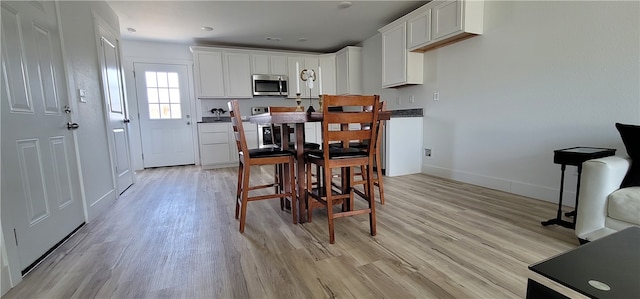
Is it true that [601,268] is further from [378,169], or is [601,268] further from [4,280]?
[4,280]

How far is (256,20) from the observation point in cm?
383

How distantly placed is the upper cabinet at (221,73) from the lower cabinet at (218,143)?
629 millimetres

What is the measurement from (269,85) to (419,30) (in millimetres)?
2915

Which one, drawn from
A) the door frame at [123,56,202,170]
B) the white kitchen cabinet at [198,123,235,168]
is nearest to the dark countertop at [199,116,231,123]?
the door frame at [123,56,202,170]

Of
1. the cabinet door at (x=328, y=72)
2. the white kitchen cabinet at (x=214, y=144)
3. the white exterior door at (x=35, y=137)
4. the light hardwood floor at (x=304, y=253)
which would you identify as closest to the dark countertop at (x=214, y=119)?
the white kitchen cabinet at (x=214, y=144)

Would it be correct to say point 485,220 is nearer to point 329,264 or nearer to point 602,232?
point 602,232

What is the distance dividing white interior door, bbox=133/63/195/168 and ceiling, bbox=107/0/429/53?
598 mm

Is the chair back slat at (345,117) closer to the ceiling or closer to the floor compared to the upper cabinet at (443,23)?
closer to the floor

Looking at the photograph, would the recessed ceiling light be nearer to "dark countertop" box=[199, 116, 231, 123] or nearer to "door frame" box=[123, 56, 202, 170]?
"dark countertop" box=[199, 116, 231, 123]

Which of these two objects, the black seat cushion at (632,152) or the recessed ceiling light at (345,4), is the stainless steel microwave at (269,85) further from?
the black seat cushion at (632,152)

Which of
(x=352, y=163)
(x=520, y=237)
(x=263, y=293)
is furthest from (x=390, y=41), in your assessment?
(x=263, y=293)

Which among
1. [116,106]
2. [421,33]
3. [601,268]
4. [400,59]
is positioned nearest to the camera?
[601,268]

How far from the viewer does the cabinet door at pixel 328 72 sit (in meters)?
5.48

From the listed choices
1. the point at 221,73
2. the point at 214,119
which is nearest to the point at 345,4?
the point at 221,73
